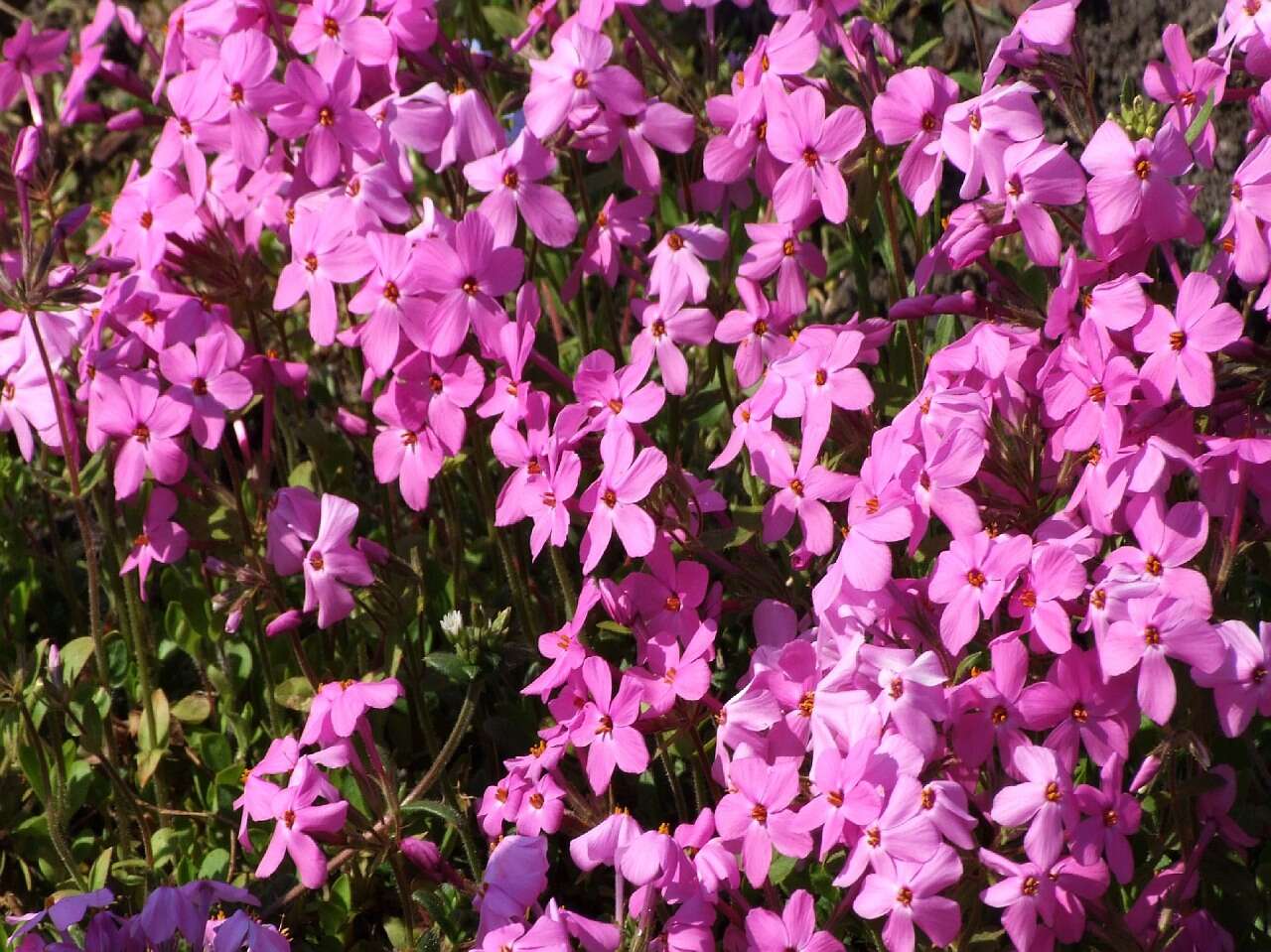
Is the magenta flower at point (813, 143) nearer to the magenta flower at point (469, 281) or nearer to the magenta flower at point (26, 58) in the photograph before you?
the magenta flower at point (469, 281)

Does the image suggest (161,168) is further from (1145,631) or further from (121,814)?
(1145,631)

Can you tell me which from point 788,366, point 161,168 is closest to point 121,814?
point 161,168

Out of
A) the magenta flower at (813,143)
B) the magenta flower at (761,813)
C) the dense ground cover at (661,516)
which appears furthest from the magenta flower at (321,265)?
the magenta flower at (761,813)

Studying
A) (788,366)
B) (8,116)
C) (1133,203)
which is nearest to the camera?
(1133,203)

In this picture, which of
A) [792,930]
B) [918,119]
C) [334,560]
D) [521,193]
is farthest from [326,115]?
[792,930]

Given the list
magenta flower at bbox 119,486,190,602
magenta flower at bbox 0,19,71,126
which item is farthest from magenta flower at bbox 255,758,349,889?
magenta flower at bbox 0,19,71,126

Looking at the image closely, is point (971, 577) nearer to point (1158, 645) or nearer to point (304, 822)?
point (1158, 645)

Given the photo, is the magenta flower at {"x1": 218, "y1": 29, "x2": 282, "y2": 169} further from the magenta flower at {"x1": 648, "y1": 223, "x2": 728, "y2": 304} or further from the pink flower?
the pink flower

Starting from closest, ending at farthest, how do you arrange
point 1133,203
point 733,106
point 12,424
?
point 1133,203
point 733,106
point 12,424
